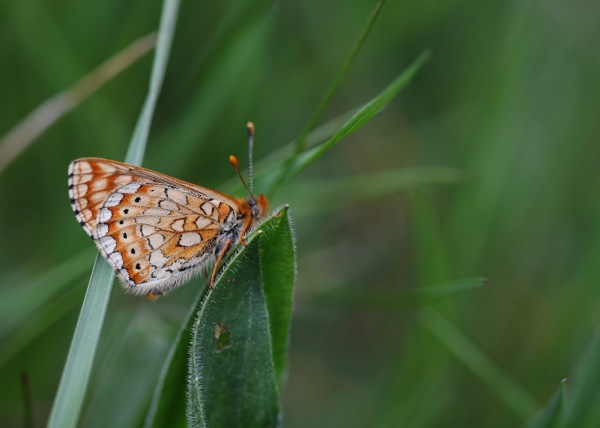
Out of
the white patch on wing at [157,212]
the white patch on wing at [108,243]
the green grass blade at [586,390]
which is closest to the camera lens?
the green grass blade at [586,390]

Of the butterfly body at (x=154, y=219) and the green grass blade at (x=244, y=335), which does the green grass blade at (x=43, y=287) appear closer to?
the butterfly body at (x=154, y=219)

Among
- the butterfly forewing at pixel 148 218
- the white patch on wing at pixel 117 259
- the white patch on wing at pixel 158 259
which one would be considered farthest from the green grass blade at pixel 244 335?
the white patch on wing at pixel 158 259


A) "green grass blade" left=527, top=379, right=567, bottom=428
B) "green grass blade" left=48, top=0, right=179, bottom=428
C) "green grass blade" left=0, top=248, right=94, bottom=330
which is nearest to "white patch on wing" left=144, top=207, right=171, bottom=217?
"green grass blade" left=0, top=248, right=94, bottom=330

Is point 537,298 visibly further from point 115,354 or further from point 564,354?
point 115,354

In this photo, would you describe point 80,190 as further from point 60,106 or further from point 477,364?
point 477,364

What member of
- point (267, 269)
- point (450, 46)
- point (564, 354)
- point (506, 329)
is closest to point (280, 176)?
point (267, 269)

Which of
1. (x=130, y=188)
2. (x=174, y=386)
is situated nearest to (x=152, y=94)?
(x=130, y=188)
